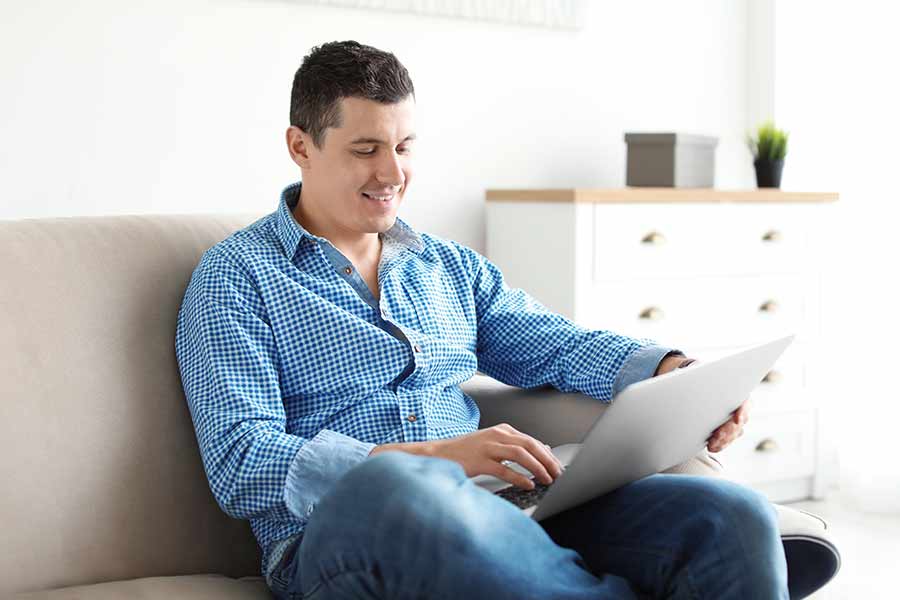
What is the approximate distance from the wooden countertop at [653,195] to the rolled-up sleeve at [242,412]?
1329mm

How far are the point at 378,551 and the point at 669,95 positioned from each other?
2561 mm

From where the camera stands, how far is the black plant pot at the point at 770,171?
3.15m

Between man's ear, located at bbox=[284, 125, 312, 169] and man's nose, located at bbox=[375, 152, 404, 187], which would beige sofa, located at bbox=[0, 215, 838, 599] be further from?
man's nose, located at bbox=[375, 152, 404, 187]

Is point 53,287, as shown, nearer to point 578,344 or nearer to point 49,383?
point 49,383

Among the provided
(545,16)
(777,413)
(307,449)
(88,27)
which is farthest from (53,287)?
(777,413)

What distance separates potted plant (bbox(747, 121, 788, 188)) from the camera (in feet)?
10.3

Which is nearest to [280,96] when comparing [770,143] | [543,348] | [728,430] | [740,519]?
[543,348]

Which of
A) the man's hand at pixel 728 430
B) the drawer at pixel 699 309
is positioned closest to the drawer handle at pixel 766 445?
the drawer at pixel 699 309

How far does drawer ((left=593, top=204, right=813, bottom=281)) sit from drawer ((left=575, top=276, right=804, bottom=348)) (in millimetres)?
33

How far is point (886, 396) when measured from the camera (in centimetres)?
324

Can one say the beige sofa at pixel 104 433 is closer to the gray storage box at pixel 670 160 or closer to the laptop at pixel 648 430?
the laptop at pixel 648 430

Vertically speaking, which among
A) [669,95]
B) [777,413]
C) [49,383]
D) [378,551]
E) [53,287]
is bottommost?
[777,413]

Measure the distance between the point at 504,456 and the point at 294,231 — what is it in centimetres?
53

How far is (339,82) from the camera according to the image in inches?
63.6
